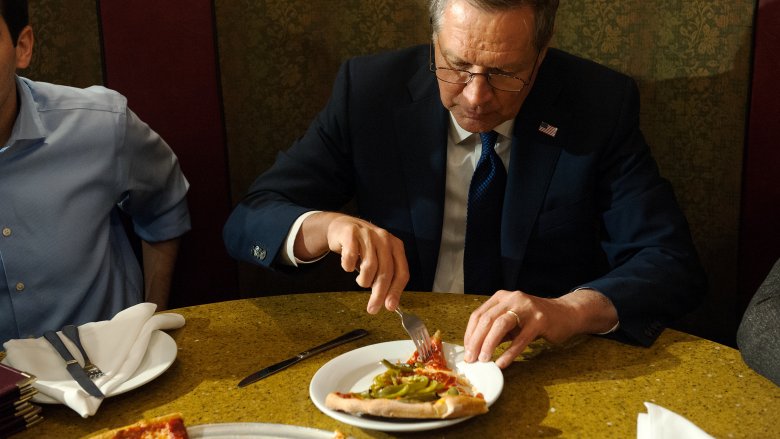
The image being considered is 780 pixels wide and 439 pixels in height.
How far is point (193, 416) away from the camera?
1.28 metres

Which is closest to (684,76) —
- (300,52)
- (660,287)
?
(660,287)

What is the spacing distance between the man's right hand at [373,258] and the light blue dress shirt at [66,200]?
67 centimetres

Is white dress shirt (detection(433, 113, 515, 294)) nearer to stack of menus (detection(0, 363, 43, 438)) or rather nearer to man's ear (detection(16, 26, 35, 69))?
man's ear (detection(16, 26, 35, 69))

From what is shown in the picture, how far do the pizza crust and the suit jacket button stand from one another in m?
0.67

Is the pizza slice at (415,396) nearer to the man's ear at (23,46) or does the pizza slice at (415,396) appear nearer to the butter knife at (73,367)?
the butter knife at (73,367)

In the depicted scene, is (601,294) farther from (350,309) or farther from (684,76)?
(684,76)

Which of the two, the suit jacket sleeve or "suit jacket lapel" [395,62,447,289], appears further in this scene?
"suit jacket lapel" [395,62,447,289]

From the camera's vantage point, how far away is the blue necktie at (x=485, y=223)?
1.96 meters

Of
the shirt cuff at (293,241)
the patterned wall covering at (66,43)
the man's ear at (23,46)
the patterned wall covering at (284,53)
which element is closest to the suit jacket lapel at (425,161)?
the shirt cuff at (293,241)

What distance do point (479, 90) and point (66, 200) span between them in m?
0.98

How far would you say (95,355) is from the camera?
1.42 metres

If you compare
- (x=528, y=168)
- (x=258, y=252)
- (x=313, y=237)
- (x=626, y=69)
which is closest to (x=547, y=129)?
(x=528, y=168)

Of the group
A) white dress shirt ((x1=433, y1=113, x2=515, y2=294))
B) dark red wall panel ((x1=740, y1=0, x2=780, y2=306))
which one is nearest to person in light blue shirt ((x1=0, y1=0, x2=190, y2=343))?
white dress shirt ((x1=433, y1=113, x2=515, y2=294))

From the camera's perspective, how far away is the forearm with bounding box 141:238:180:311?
2.23m
